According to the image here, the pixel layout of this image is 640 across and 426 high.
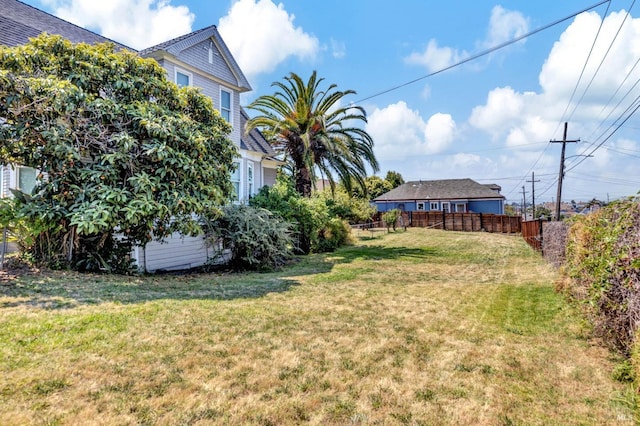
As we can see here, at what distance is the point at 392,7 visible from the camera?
12289mm

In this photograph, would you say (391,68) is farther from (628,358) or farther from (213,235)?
(628,358)

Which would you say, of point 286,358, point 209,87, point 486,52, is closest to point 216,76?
point 209,87

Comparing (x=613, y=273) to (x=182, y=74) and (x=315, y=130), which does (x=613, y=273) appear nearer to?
(x=182, y=74)

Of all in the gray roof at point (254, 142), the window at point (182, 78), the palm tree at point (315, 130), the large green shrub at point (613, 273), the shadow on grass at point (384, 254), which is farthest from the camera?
the palm tree at point (315, 130)

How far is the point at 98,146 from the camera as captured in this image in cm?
743

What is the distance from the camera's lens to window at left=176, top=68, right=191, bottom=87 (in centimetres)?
1120

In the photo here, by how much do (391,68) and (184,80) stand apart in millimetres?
9486

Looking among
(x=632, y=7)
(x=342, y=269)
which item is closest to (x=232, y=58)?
(x=342, y=269)

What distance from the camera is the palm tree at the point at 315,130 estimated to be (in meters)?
15.5

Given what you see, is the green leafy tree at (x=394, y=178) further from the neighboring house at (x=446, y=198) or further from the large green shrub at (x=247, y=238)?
the large green shrub at (x=247, y=238)

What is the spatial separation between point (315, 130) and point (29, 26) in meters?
10.3

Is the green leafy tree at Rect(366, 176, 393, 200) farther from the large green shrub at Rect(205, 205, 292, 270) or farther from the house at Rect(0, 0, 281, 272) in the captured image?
the large green shrub at Rect(205, 205, 292, 270)

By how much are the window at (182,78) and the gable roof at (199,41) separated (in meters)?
0.58

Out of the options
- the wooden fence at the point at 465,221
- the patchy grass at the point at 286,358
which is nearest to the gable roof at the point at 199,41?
the patchy grass at the point at 286,358
